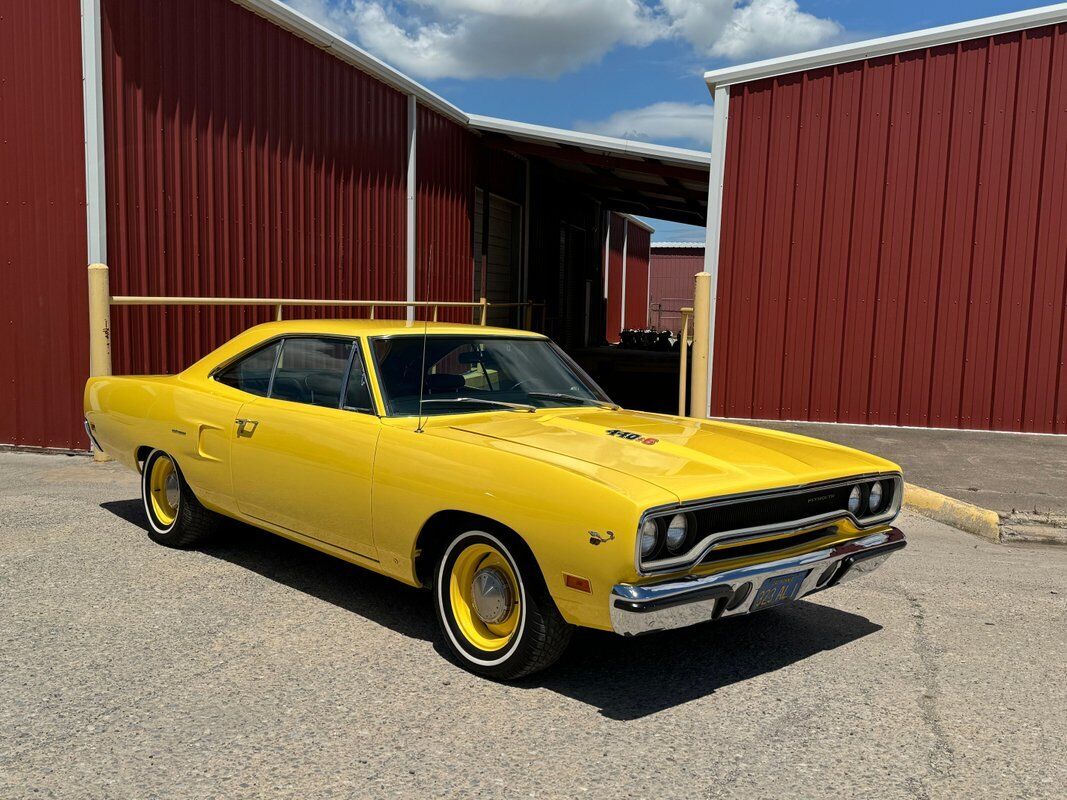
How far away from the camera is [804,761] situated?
2.89 meters

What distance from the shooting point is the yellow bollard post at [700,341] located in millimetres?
9789

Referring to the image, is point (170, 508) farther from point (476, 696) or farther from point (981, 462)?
point (981, 462)

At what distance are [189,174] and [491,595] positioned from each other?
6708mm

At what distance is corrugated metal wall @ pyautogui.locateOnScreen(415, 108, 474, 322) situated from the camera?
12930 mm

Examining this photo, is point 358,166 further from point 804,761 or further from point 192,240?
point 804,761

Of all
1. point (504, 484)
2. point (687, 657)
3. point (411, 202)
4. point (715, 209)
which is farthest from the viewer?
point (411, 202)

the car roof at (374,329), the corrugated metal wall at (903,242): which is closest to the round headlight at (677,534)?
the car roof at (374,329)

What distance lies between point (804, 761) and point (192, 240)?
7.67m

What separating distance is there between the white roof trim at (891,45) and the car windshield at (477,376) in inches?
257

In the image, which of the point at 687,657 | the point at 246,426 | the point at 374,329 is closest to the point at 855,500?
the point at 687,657

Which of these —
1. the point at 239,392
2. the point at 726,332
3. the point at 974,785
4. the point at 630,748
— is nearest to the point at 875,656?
the point at 974,785

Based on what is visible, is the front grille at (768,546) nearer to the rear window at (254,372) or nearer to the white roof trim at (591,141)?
the rear window at (254,372)

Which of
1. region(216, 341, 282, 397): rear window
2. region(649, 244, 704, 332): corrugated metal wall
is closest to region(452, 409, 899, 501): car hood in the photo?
region(216, 341, 282, 397): rear window

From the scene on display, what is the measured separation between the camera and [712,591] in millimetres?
3123
